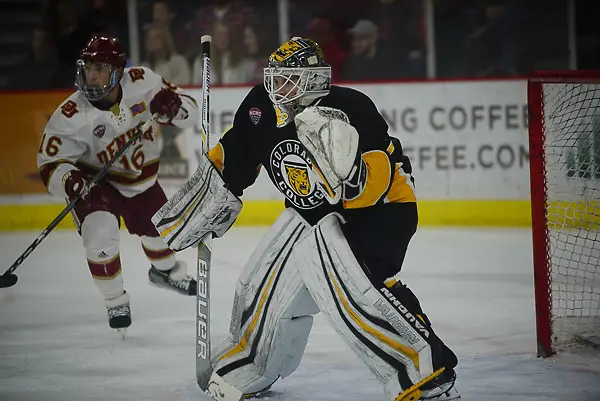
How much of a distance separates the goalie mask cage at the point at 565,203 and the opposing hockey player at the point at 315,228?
59 cm

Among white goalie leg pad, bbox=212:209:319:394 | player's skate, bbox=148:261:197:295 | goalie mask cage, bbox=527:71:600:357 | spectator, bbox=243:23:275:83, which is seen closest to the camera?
white goalie leg pad, bbox=212:209:319:394

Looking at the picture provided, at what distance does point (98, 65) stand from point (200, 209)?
932mm

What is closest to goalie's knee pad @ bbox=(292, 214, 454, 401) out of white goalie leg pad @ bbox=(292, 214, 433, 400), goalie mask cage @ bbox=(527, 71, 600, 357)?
white goalie leg pad @ bbox=(292, 214, 433, 400)

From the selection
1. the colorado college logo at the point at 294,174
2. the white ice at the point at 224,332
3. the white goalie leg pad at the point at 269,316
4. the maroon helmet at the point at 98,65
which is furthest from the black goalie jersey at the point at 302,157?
the maroon helmet at the point at 98,65

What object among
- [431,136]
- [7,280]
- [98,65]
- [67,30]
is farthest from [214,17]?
[7,280]

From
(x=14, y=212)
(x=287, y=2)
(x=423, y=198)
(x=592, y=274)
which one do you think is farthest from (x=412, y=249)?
(x=14, y=212)

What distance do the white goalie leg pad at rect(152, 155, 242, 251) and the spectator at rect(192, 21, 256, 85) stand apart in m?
3.17

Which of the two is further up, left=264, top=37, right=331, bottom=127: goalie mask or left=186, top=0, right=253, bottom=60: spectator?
left=186, top=0, right=253, bottom=60: spectator

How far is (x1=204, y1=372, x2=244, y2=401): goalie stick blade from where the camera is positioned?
2766 millimetres

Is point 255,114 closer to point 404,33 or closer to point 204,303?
point 204,303

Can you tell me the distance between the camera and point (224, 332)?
374 centimetres

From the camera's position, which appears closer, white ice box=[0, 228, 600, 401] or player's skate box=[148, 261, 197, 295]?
white ice box=[0, 228, 600, 401]

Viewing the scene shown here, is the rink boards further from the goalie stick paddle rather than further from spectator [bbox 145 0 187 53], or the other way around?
the goalie stick paddle

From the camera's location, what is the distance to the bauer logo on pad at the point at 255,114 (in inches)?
109
